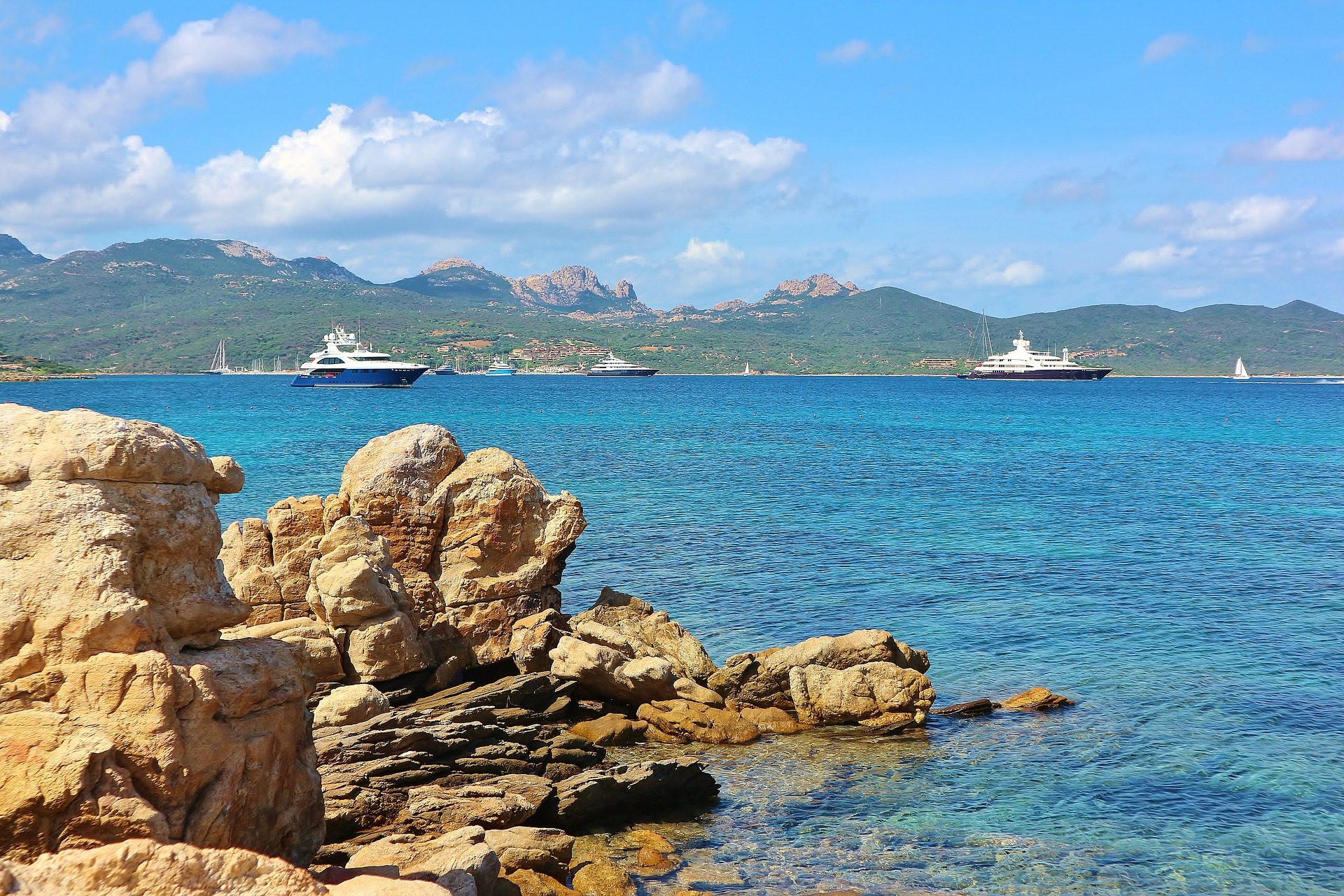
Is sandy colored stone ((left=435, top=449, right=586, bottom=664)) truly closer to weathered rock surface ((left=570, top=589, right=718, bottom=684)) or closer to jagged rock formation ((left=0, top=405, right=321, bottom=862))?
weathered rock surface ((left=570, top=589, right=718, bottom=684))

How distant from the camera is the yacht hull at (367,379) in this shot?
164 metres

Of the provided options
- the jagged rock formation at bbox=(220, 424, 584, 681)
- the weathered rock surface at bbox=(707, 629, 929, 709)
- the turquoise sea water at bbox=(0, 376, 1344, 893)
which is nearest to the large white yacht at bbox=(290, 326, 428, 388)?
the turquoise sea water at bbox=(0, 376, 1344, 893)

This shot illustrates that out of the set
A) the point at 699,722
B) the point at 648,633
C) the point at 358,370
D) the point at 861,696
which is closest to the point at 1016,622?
the point at 861,696

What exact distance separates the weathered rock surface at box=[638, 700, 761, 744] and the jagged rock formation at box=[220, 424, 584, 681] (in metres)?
3.31

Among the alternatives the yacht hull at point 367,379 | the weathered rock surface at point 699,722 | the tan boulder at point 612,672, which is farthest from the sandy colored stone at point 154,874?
the yacht hull at point 367,379

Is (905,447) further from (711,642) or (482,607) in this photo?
(482,607)

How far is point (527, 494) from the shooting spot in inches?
840

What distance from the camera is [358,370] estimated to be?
534 ft

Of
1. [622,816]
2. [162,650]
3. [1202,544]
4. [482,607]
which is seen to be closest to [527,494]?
[482,607]

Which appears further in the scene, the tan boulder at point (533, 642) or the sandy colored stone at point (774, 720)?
the tan boulder at point (533, 642)

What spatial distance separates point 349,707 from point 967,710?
11.3 meters

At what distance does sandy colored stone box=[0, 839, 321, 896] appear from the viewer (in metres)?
5.48

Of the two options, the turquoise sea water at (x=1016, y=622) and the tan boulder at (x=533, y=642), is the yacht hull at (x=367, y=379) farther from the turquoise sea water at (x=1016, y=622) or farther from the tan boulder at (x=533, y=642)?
the tan boulder at (x=533, y=642)

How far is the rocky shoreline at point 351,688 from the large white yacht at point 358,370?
146 m
